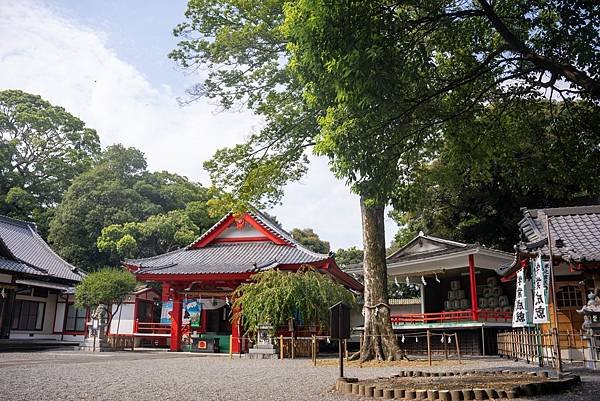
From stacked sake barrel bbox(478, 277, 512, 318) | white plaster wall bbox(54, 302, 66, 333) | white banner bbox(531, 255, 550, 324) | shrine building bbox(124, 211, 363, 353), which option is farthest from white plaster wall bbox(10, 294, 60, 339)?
white banner bbox(531, 255, 550, 324)

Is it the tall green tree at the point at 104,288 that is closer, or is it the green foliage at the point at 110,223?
the tall green tree at the point at 104,288

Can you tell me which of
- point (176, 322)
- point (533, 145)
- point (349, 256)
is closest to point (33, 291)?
point (176, 322)

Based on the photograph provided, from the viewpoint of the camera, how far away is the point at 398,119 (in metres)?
7.88

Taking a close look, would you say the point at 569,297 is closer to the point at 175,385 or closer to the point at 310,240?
the point at 175,385

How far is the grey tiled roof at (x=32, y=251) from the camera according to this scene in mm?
27206

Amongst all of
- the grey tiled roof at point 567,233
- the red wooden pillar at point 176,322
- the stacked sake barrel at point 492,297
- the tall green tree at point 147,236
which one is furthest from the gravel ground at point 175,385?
the tall green tree at point 147,236

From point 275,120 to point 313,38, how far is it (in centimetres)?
886

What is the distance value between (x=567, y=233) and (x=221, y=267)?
13.7 m

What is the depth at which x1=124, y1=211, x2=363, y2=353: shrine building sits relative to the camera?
68.2 feet

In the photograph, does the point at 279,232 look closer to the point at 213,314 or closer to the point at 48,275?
the point at 213,314

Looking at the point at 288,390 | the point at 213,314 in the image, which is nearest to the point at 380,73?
the point at 288,390

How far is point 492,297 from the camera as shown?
2377 centimetres

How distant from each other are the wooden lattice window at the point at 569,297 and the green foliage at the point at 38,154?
40.7 metres

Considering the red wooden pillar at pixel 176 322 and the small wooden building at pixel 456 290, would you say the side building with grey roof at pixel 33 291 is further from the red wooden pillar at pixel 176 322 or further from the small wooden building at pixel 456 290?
the small wooden building at pixel 456 290
